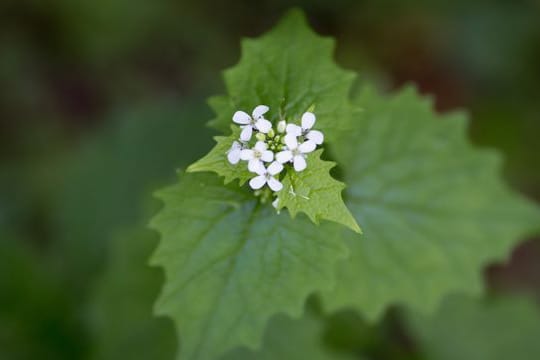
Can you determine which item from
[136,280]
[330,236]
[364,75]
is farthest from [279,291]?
[364,75]

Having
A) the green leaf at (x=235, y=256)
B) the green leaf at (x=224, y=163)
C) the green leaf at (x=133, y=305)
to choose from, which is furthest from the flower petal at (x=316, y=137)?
the green leaf at (x=133, y=305)

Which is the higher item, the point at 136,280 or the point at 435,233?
the point at 435,233

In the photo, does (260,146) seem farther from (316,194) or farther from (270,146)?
(316,194)

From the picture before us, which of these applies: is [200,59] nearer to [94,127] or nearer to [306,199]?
[94,127]

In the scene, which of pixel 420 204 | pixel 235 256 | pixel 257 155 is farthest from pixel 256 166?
pixel 420 204

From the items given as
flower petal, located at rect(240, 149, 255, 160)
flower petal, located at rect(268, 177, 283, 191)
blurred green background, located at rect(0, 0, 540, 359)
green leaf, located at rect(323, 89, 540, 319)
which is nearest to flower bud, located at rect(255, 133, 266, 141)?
flower petal, located at rect(240, 149, 255, 160)

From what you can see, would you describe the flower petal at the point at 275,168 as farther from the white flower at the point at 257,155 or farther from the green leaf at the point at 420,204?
the green leaf at the point at 420,204
